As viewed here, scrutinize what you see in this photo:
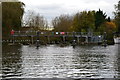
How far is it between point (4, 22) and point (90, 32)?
2987 centimetres

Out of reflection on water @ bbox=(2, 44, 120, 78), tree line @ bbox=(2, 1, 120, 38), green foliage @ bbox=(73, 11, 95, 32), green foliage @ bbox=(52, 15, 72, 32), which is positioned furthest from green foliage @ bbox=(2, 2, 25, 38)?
reflection on water @ bbox=(2, 44, 120, 78)

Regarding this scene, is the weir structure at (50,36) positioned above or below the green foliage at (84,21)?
below

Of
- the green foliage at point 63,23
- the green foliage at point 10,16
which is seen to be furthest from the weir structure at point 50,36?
the green foliage at point 63,23

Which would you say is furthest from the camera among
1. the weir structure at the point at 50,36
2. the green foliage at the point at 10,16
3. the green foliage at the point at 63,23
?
the green foliage at the point at 63,23

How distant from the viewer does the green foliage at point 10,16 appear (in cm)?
8244

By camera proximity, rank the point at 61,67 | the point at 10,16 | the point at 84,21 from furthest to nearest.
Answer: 1. the point at 84,21
2. the point at 10,16
3. the point at 61,67

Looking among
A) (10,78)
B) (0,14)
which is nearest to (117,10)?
(0,14)

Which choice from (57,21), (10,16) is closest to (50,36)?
(10,16)

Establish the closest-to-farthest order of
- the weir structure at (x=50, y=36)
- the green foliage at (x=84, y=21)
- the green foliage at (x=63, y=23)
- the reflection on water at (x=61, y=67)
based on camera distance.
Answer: the reflection on water at (x=61, y=67), the weir structure at (x=50, y=36), the green foliage at (x=84, y=21), the green foliage at (x=63, y=23)

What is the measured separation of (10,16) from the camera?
275 ft

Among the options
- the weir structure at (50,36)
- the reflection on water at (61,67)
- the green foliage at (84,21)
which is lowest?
the reflection on water at (61,67)

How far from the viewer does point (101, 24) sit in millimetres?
108625

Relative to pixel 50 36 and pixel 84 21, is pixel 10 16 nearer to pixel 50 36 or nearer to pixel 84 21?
pixel 50 36

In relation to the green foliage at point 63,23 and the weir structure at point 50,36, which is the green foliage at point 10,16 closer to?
the weir structure at point 50,36
